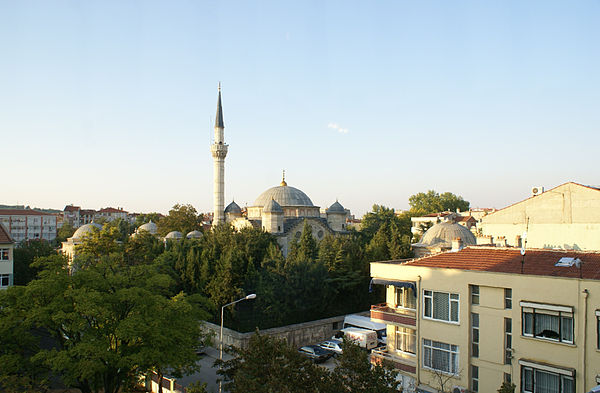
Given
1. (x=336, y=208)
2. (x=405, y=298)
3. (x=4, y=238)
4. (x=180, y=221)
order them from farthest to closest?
1. (x=180, y=221)
2. (x=336, y=208)
3. (x=4, y=238)
4. (x=405, y=298)

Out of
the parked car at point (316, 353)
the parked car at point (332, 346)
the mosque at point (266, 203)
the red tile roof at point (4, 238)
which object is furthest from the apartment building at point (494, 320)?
the mosque at point (266, 203)

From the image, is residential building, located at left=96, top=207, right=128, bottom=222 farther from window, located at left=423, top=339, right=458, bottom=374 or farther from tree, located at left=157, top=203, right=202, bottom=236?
window, located at left=423, top=339, right=458, bottom=374

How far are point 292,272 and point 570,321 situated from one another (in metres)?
17.3

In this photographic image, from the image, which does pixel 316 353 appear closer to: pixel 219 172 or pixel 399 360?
pixel 399 360

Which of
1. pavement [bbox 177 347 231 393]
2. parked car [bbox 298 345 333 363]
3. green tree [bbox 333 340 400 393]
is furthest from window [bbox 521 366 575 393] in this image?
parked car [bbox 298 345 333 363]

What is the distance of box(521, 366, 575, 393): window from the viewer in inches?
486

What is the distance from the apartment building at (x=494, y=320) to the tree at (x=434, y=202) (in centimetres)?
7243

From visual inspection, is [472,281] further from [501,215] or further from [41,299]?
[41,299]

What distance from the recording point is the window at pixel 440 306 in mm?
14906

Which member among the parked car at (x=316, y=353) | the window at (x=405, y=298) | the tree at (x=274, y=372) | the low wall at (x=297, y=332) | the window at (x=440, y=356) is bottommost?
the parked car at (x=316, y=353)

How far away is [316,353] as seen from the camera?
2475 cm

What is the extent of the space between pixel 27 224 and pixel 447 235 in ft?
242

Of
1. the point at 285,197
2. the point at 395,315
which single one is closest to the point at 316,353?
the point at 395,315

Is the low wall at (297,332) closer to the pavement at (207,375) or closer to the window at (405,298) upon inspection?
the pavement at (207,375)
